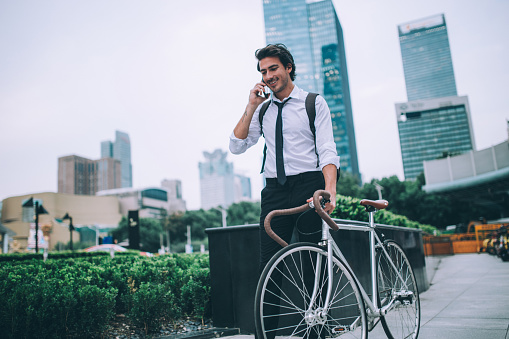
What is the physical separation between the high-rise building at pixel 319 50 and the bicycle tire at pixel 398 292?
5497 inches

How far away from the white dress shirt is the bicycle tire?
3.57 feet

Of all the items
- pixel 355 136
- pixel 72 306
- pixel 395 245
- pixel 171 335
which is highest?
pixel 355 136

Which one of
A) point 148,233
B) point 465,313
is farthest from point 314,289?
point 148,233

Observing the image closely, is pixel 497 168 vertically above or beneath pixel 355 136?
beneath

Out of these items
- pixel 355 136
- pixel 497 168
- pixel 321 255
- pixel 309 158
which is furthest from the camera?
pixel 355 136

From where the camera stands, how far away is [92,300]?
387 centimetres

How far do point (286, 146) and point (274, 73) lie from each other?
1.67 feet

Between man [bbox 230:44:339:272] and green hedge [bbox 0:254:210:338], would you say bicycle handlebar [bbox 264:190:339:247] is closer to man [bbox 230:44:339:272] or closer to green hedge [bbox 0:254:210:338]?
man [bbox 230:44:339:272]

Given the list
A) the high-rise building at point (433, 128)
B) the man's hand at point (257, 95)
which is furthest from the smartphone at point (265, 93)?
the high-rise building at point (433, 128)

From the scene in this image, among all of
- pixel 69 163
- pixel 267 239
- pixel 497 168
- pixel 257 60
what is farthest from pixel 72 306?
pixel 69 163

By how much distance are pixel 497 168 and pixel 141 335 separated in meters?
40.8

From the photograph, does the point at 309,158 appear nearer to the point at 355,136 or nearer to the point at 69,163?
the point at 355,136

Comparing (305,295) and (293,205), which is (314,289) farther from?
(293,205)

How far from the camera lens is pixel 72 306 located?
12.2 feet
